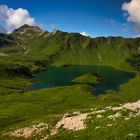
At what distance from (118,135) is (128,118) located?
6.05 m

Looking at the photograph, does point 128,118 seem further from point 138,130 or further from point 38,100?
point 38,100

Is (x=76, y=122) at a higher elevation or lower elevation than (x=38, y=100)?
higher

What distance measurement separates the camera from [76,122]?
4675cm

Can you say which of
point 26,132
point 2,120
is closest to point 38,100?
→ point 2,120

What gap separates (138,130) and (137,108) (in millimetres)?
11491

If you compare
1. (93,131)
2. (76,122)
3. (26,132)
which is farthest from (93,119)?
(26,132)

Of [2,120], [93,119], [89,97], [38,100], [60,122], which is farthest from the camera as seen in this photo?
[89,97]

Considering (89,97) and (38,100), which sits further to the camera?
(89,97)

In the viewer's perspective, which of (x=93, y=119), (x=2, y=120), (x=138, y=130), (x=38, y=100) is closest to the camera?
(x=138, y=130)

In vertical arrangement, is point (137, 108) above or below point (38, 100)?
above

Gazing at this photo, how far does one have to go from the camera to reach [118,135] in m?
36.0

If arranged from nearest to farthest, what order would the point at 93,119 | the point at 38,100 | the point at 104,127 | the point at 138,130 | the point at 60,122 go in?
the point at 138,130, the point at 104,127, the point at 93,119, the point at 60,122, the point at 38,100

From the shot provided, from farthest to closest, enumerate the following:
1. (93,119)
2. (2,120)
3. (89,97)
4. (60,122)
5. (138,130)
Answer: (89,97), (2,120), (60,122), (93,119), (138,130)

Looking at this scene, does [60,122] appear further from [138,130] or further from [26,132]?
[138,130]
